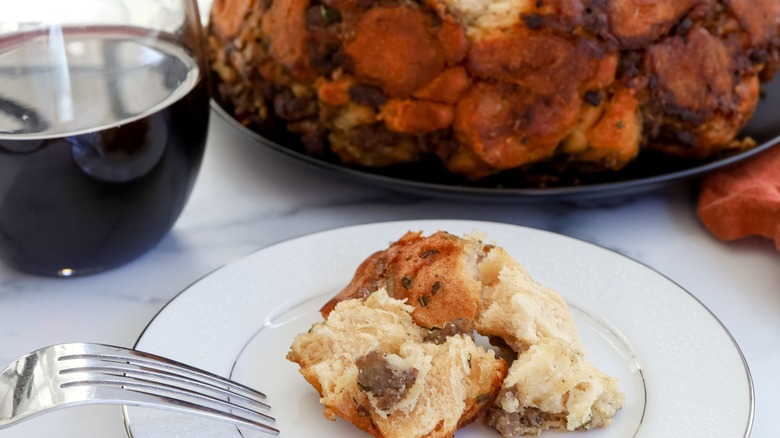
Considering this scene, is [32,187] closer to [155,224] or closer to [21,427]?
[155,224]

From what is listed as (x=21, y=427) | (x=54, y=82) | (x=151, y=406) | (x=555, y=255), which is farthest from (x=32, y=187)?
(x=555, y=255)

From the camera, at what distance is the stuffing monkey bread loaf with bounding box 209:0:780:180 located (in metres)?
1.13

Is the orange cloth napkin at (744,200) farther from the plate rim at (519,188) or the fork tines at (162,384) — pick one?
the fork tines at (162,384)

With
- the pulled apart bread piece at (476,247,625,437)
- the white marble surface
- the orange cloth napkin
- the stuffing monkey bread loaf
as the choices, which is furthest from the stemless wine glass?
the orange cloth napkin

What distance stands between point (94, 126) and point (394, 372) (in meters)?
0.52

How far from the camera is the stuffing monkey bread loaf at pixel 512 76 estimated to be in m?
Result: 1.13

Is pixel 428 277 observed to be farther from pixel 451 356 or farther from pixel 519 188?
pixel 519 188

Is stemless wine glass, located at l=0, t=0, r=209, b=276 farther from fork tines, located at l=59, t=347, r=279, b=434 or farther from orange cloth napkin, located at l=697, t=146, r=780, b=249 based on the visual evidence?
orange cloth napkin, located at l=697, t=146, r=780, b=249

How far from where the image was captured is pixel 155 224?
1.18 meters

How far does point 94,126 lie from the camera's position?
3.44 ft

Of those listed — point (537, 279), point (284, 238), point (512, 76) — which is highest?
point (512, 76)

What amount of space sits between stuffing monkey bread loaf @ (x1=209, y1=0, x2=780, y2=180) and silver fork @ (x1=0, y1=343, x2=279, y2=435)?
51 cm

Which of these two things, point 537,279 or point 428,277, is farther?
point 537,279

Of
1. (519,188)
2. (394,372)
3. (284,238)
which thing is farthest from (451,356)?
(284,238)
